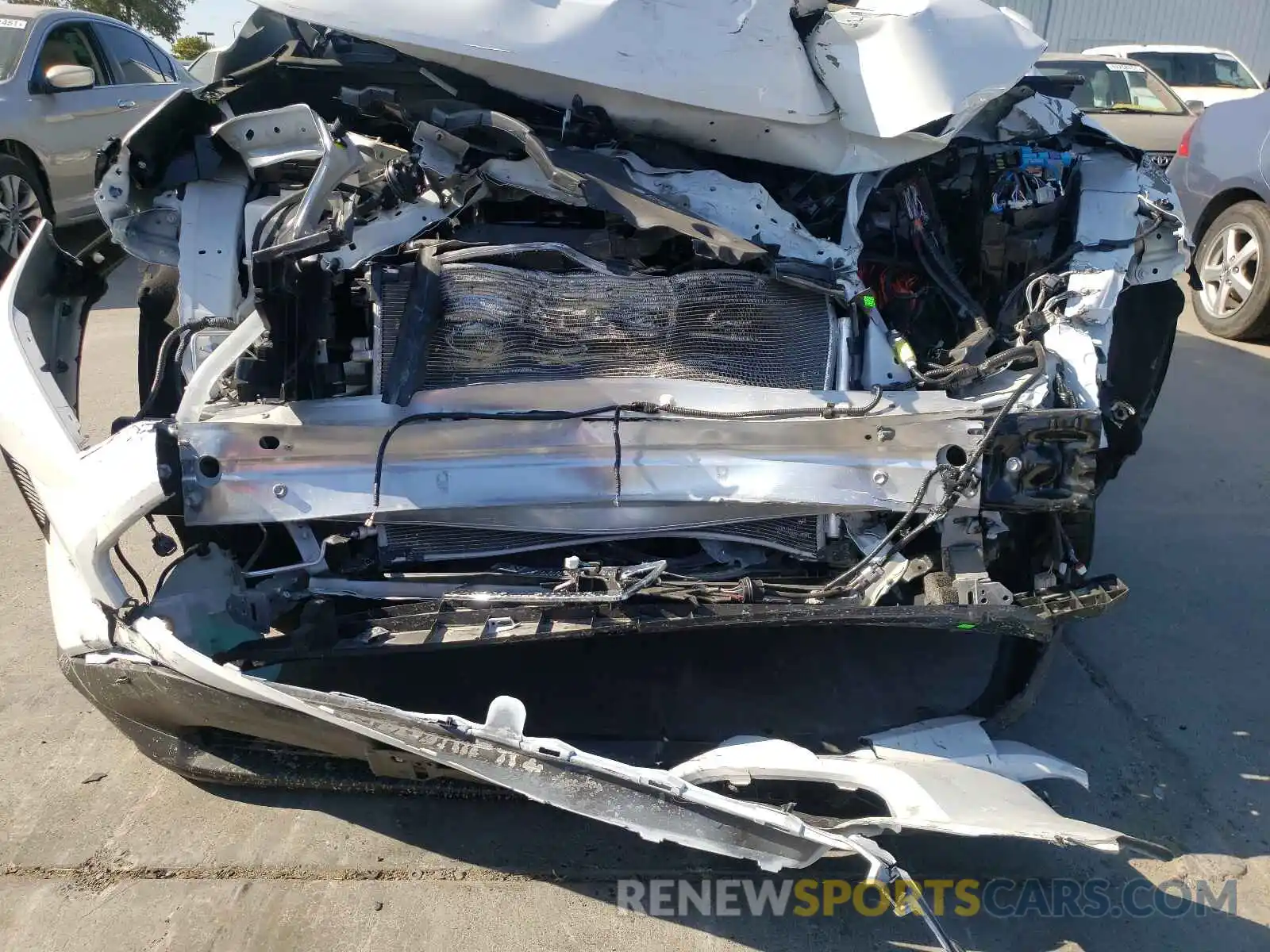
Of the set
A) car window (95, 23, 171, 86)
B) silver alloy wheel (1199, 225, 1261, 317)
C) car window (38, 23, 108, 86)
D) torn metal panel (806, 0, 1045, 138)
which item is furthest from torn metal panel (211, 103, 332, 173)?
car window (95, 23, 171, 86)

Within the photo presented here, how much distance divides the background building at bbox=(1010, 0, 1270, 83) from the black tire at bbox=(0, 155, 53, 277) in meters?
18.7

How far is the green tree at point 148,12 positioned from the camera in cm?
1997

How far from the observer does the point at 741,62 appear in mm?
2531

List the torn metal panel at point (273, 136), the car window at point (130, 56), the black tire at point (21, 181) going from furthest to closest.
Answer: the car window at point (130, 56) → the black tire at point (21, 181) → the torn metal panel at point (273, 136)

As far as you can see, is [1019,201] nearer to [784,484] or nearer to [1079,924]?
[784,484]

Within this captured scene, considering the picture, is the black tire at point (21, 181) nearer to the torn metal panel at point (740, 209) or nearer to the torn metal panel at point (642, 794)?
the torn metal panel at point (740, 209)

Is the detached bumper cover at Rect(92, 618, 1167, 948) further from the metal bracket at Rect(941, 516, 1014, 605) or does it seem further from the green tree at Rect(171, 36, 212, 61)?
the green tree at Rect(171, 36, 212, 61)

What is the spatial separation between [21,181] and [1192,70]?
12.0 m

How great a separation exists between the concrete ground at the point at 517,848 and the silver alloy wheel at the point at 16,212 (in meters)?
4.75

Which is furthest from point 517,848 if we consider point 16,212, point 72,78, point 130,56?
point 130,56

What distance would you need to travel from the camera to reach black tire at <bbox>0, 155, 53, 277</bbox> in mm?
6496

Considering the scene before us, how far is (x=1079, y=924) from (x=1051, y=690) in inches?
34.5

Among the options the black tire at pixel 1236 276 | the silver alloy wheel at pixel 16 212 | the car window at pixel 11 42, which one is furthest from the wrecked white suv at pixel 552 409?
the car window at pixel 11 42

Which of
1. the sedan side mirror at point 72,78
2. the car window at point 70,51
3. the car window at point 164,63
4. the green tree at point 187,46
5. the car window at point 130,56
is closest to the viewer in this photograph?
the sedan side mirror at point 72,78
